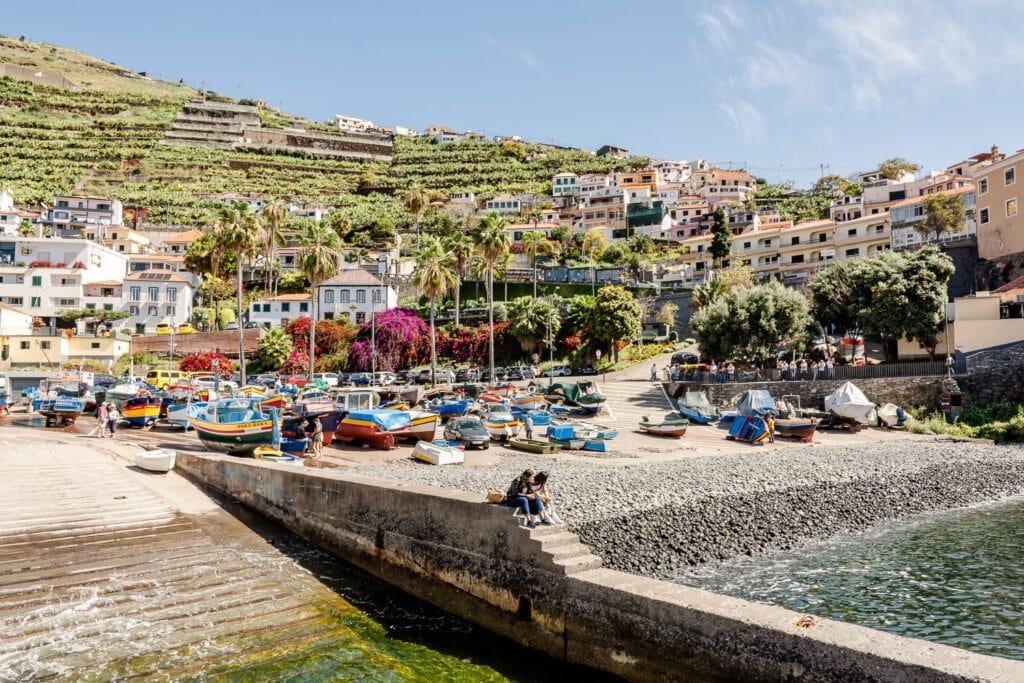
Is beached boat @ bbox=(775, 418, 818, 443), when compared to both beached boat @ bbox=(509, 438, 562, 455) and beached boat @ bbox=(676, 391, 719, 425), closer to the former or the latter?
beached boat @ bbox=(676, 391, 719, 425)

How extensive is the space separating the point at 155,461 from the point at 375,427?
8246 mm

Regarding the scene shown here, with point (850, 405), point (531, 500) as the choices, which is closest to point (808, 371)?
point (850, 405)

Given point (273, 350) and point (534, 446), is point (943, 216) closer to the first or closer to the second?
point (534, 446)

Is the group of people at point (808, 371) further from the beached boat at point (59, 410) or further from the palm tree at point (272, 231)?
the palm tree at point (272, 231)

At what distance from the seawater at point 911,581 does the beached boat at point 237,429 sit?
1458cm

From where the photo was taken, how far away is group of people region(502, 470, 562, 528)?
12.0 m

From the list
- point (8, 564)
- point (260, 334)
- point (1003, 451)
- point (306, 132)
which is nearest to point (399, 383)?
point (260, 334)

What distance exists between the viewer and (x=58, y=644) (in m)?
10.7

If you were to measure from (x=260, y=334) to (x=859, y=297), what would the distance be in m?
51.5

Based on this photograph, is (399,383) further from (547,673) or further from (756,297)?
(547,673)

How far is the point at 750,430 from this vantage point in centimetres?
3253

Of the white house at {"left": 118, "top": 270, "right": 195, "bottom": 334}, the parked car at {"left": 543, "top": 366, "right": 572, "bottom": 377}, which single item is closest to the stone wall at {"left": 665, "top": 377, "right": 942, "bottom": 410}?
the parked car at {"left": 543, "top": 366, "right": 572, "bottom": 377}

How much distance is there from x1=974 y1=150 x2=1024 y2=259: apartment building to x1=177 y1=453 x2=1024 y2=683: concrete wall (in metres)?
53.7

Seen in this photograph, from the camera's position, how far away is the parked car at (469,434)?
28047 mm
